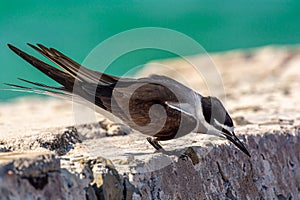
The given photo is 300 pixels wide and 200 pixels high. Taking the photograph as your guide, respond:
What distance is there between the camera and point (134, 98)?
12.6 feet

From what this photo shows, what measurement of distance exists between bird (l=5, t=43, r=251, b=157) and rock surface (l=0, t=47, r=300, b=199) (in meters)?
0.10

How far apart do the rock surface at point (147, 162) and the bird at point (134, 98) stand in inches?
3.9

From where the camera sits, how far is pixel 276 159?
13.3 feet

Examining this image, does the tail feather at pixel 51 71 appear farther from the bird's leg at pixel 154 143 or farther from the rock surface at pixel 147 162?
the bird's leg at pixel 154 143

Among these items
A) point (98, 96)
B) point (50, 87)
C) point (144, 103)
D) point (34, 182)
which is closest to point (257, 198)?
point (144, 103)

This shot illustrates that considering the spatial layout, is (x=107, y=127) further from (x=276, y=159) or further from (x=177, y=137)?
(x=276, y=159)

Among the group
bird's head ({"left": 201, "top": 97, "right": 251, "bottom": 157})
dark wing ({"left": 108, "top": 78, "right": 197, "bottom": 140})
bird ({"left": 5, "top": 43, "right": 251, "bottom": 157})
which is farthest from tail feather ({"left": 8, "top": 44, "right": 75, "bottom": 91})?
bird's head ({"left": 201, "top": 97, "right": 251, "bottom": 157})

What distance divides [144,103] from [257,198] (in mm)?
882

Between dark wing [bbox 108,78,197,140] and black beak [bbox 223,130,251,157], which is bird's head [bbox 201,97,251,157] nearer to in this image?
black beak [bbox 223,130,251,157]

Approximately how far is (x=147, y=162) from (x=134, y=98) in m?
0.69

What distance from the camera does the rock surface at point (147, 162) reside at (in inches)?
100

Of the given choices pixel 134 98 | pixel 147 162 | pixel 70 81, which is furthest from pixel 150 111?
pixel 147 162

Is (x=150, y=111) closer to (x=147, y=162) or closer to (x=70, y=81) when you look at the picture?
(x=70, y=81)

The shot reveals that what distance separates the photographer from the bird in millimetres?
3693
